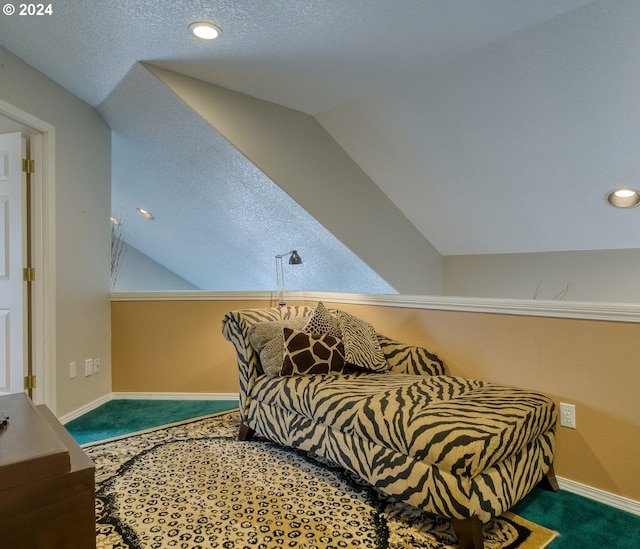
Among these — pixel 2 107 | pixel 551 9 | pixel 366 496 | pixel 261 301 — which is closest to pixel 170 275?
pixel 261 301

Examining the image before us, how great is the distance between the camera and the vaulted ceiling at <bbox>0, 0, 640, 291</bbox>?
215cm

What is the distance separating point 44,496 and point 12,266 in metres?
2.31

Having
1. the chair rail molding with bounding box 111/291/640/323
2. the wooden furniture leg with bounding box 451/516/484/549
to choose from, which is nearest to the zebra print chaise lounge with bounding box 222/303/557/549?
the wooden furniture leg with bounding box 451/516/484/549

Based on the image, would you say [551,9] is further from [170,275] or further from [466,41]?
[170,275]

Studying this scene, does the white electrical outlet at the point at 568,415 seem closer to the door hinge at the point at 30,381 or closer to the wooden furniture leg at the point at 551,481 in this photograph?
the wooden furniture leg at the point at 551,481

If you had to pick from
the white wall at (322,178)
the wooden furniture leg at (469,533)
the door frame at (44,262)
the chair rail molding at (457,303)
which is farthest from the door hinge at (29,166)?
the wooden furniture leg at (469,533)

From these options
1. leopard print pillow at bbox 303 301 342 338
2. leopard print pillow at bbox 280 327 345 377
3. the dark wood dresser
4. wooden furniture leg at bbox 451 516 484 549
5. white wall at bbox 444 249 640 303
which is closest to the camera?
the dark wood dresser

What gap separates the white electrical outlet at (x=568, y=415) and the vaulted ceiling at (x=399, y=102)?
1.62m

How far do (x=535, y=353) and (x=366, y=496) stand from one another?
109cm

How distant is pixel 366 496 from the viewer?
6.51 feet

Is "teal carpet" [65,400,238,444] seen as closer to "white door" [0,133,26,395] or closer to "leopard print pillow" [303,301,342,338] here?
"white door" [0,133,26,395]

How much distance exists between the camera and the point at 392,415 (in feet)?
5.97

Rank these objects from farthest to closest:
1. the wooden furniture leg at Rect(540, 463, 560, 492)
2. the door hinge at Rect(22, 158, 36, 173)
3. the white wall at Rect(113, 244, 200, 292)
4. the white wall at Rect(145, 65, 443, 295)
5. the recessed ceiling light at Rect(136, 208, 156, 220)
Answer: the white wall at Rect(113, 244, 200, 292)
the recessed ceiling light at Rect(136, 208, 156, 220)
the white wall at Rect(145, 65, 443, 295)
the door hinge at Rect(22, 158, 36, 173)
the wooden furniture leg at Rect(540, 463, 560, 492)

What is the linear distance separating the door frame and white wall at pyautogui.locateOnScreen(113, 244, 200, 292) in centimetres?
388
